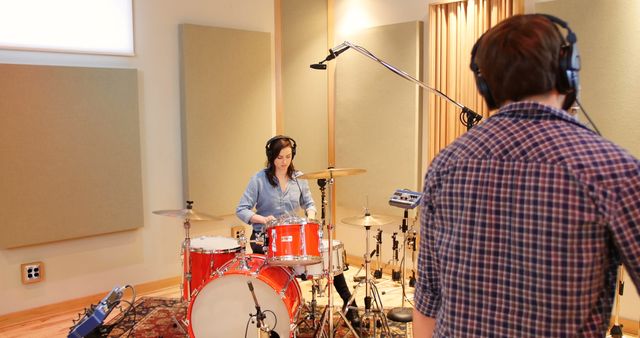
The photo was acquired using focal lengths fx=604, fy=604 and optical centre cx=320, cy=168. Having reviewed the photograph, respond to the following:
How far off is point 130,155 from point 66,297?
43.8 inches

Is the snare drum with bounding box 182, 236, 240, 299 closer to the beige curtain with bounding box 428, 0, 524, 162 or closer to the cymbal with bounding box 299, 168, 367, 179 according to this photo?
the cymbal with bounding box 299, 168, 367, 179

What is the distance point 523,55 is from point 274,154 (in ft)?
9.62

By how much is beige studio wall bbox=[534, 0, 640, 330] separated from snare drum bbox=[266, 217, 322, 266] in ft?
6.47

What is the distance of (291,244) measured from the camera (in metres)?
3.23

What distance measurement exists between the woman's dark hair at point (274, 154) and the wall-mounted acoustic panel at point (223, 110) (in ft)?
3.21

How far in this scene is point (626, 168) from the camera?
3.48 feet

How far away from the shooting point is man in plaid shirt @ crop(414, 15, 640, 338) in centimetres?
108

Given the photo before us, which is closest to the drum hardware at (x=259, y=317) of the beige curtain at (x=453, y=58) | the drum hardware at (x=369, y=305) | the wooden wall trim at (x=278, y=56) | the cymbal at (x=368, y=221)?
the drum hardware at (x=369, y=305)

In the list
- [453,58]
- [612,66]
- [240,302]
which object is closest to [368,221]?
[240,302]

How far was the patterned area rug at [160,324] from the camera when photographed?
153 inches

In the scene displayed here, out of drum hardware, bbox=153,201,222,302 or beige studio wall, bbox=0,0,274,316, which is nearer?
drum hardware, bbox=153,201,222,302

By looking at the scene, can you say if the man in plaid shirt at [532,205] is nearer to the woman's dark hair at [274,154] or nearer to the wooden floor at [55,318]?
the woman's dark hair at [274,154]

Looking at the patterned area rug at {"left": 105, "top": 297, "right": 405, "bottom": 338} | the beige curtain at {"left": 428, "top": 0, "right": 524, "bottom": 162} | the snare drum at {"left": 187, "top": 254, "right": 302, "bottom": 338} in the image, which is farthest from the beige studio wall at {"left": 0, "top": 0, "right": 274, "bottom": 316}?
the beige curtain at {"left": 428, "top": 0, "right": 524, "bottom": 162}

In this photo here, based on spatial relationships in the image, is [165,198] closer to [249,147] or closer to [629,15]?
[249,147]
